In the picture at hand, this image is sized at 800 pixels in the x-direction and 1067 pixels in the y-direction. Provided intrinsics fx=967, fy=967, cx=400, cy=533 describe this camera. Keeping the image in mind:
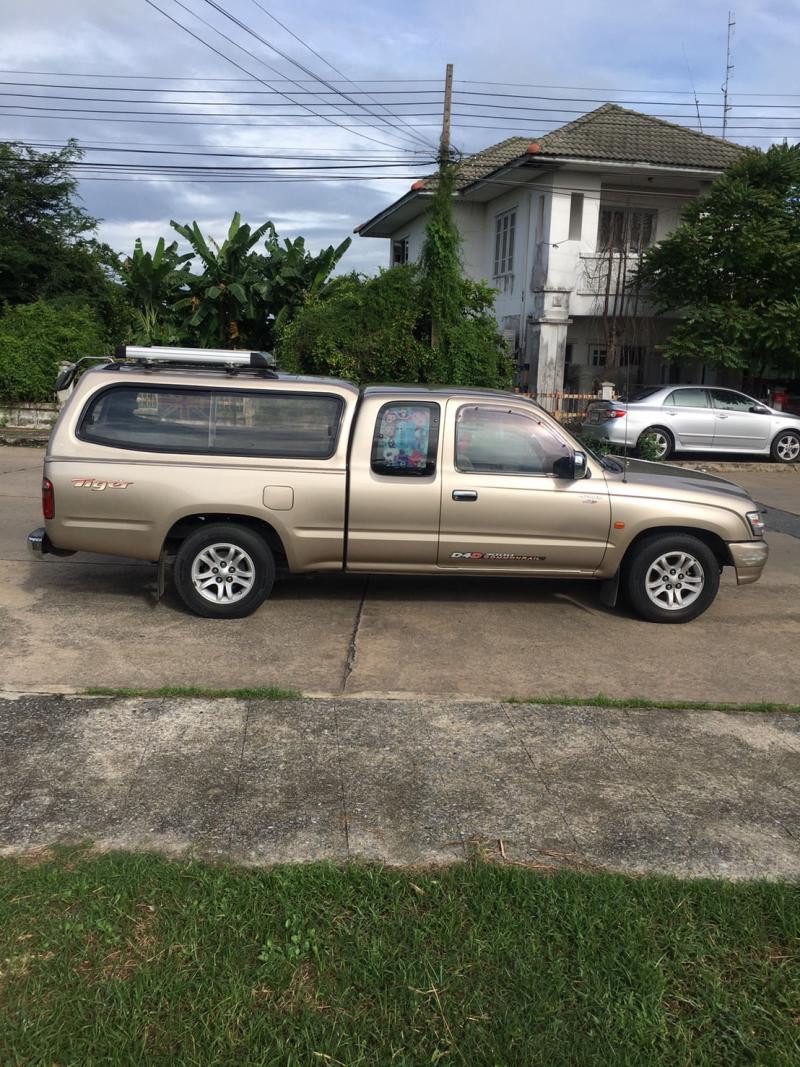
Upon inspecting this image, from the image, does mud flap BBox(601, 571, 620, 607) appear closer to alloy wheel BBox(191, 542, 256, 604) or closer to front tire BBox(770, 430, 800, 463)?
alloy wheel BBox(191, 542, 256, 604)

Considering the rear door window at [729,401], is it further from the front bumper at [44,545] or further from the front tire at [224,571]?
the front bumper at [44,545]

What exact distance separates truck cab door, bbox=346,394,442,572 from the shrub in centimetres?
1311

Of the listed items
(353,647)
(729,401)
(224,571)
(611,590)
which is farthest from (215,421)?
(729,401)

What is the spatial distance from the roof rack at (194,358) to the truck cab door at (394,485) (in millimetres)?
931

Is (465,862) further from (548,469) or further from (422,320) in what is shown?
(422,320)

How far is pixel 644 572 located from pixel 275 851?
428 cm

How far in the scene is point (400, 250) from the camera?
33594mm

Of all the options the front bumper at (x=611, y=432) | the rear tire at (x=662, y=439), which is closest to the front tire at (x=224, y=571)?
the front bumper at (x=611, y=432)

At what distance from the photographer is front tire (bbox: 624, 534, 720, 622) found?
7215 millimetres

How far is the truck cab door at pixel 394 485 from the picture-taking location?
22.7 feet

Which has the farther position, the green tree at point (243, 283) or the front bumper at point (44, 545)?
the green tree at point (243, 283)

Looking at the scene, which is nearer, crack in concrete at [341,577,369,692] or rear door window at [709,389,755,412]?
crack in concrete at [341,577,369,692]

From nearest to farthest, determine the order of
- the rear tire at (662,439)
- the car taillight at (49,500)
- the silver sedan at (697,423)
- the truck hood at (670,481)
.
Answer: the car taillight at (49,500)
the truck hood at (670,481)
the rear tire at (662,439)
the silver sedan at (697,423)

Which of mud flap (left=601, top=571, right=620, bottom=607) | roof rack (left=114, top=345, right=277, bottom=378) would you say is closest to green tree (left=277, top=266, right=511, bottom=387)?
roof rack (left=114, top=345, right=277, bottom=378)
